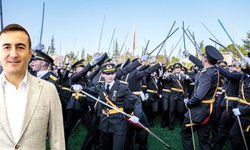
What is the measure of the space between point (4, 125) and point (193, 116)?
11.8 feet

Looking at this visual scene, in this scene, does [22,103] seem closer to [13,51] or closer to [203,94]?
[13,51]

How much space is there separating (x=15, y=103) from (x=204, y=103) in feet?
12.0

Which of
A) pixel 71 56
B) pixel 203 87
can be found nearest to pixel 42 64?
pixel 203 87

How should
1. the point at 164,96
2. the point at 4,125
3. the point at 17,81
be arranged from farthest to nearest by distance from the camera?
the point at 164,96
the point at 17,81
the point at 4,125

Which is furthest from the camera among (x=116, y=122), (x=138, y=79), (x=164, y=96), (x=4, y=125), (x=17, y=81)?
(x=164, y=96)

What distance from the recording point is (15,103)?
62.5 inches

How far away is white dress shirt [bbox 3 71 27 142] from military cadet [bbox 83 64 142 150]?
8.54ft

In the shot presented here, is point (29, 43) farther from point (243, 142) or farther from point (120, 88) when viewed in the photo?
point (243, 142)

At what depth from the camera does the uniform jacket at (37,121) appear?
4.94ft

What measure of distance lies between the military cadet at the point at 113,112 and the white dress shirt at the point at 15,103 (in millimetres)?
2602

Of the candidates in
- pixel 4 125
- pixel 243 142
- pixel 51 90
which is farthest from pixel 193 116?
pixel 4 125

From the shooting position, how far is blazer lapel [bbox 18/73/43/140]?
154cm

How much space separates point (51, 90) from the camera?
1.71 m

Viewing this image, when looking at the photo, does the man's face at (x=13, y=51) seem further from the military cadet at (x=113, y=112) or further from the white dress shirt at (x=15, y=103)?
the military cadet at (x=113, y=112)
